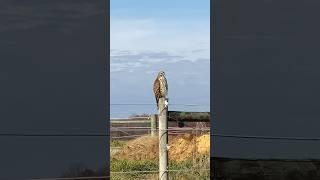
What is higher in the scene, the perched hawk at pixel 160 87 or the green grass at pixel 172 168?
the perched hawk at pixel 160 87

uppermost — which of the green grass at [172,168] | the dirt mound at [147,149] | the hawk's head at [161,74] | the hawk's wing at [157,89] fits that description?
the hawk's head at [161,74]

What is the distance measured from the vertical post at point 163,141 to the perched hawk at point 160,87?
9cm

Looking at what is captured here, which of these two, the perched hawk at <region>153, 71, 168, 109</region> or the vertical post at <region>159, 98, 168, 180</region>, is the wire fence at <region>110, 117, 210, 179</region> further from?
the perched hawk at <region>153, 71, 168, 109</region>

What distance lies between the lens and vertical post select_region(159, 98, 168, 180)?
586 centimetres

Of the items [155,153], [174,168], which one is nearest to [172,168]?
[174,168]

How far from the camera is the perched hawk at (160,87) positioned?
20.0 feet

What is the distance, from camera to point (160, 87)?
6188mm
